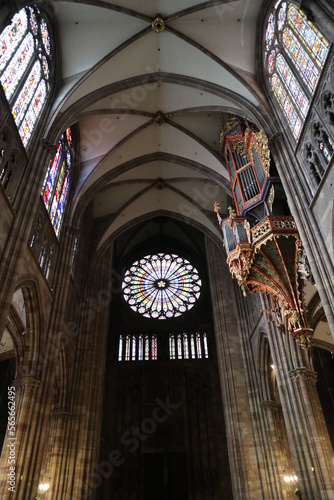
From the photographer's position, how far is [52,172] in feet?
46.9

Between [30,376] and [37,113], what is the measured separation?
7.90 m

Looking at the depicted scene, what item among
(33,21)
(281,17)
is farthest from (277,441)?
(33,21)

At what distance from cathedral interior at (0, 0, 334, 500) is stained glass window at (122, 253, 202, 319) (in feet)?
11.8

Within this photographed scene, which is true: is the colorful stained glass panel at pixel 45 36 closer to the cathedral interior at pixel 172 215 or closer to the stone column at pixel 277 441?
the cathedral interior at pixel 172 215

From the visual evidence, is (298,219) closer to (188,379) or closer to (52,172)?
(52,172)

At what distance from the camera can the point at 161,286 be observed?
85.0 feet

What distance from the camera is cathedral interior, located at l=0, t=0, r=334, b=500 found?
407 inches

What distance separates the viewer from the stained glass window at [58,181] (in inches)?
547

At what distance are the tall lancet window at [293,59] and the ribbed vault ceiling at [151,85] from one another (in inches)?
30.5

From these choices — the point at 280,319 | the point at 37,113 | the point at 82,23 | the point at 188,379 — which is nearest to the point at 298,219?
the point at 280,319

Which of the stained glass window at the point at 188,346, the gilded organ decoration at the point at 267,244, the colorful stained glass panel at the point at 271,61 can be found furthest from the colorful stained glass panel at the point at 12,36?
the stained glass window at the point at 188,346

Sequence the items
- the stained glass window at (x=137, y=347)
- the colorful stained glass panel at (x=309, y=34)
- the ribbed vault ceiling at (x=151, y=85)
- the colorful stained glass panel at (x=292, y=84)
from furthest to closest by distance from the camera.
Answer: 1. the stained glass window at (x=137, y=347)
2. the ribbed vault ceiling at (x=151, y=85)
3. the colorful stained glass panel at (x=292, y=84)
4. the colorful stained glass panel at (x=309, y=34)

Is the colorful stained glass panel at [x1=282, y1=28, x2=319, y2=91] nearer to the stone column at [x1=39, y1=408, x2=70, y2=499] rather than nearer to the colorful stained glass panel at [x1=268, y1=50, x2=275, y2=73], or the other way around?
the colorful stained glass panel at [x1=268, y1=50, x2=275, y2=73]

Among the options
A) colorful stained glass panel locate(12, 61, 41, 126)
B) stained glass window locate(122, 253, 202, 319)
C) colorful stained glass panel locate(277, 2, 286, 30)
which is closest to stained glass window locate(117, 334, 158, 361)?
stained glass window locate(122, 253, 202, 319)
